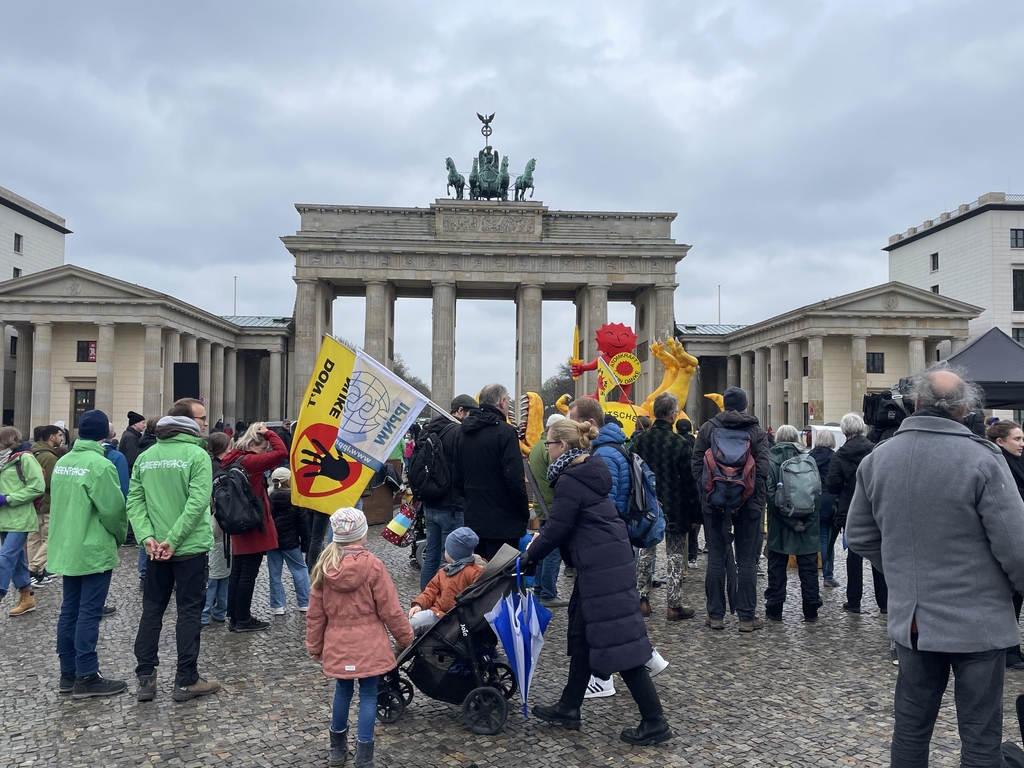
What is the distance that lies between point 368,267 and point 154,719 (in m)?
44.3

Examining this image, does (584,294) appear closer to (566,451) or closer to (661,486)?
(661,486)

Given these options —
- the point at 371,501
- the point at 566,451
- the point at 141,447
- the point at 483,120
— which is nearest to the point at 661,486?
the point at 566,451

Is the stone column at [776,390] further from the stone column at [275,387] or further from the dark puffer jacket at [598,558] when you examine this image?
the dark puffer jacket at [598,558]

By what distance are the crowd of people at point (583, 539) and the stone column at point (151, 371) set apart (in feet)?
110

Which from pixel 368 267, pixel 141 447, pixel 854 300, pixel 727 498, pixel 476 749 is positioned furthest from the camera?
pixel 368 267

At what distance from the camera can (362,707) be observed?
435 cm

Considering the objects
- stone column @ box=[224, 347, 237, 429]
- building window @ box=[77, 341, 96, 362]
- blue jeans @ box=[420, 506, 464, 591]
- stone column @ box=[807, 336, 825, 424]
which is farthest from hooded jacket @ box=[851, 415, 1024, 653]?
stone column @ box=[224, 347, 237, 429]

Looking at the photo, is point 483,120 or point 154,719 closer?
point 154,719

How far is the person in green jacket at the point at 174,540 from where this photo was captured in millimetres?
5520

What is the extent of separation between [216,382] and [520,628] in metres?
47.9

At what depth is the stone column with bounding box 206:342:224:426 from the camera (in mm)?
48000

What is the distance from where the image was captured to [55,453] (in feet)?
30.6

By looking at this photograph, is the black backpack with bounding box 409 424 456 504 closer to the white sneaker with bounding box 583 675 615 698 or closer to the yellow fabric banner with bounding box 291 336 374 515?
the yellow fabric banner with bounding box 291 336 374 515

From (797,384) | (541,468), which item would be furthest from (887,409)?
(797,384)
